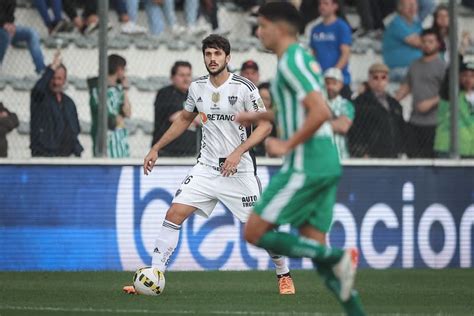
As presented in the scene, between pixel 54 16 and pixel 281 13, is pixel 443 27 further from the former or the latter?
pixel 281 13

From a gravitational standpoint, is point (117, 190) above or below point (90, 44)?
below

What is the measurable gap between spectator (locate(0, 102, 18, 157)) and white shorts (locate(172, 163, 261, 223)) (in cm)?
323

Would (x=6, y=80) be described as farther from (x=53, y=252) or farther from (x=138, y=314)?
(x=138, y=314)

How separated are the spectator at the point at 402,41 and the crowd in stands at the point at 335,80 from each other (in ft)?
0.04

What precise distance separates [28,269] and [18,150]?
137cm

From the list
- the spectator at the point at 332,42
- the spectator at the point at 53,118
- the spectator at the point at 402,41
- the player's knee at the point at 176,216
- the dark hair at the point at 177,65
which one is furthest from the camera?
the spectator at the point at 402,41

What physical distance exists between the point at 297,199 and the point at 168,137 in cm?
376

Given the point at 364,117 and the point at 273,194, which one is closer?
the point at 273,194

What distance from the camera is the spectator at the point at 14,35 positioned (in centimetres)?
1465

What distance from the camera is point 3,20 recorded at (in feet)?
48.5

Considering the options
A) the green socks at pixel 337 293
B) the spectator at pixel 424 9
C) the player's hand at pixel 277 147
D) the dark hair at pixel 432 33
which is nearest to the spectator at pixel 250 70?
the dark hair at pixel 432 33

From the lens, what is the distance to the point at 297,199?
8258 millimetres

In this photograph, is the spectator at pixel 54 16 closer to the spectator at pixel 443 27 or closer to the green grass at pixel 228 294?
the green grass at pixel 228 294

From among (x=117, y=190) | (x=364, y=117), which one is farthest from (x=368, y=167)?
(x=117, y=190)
